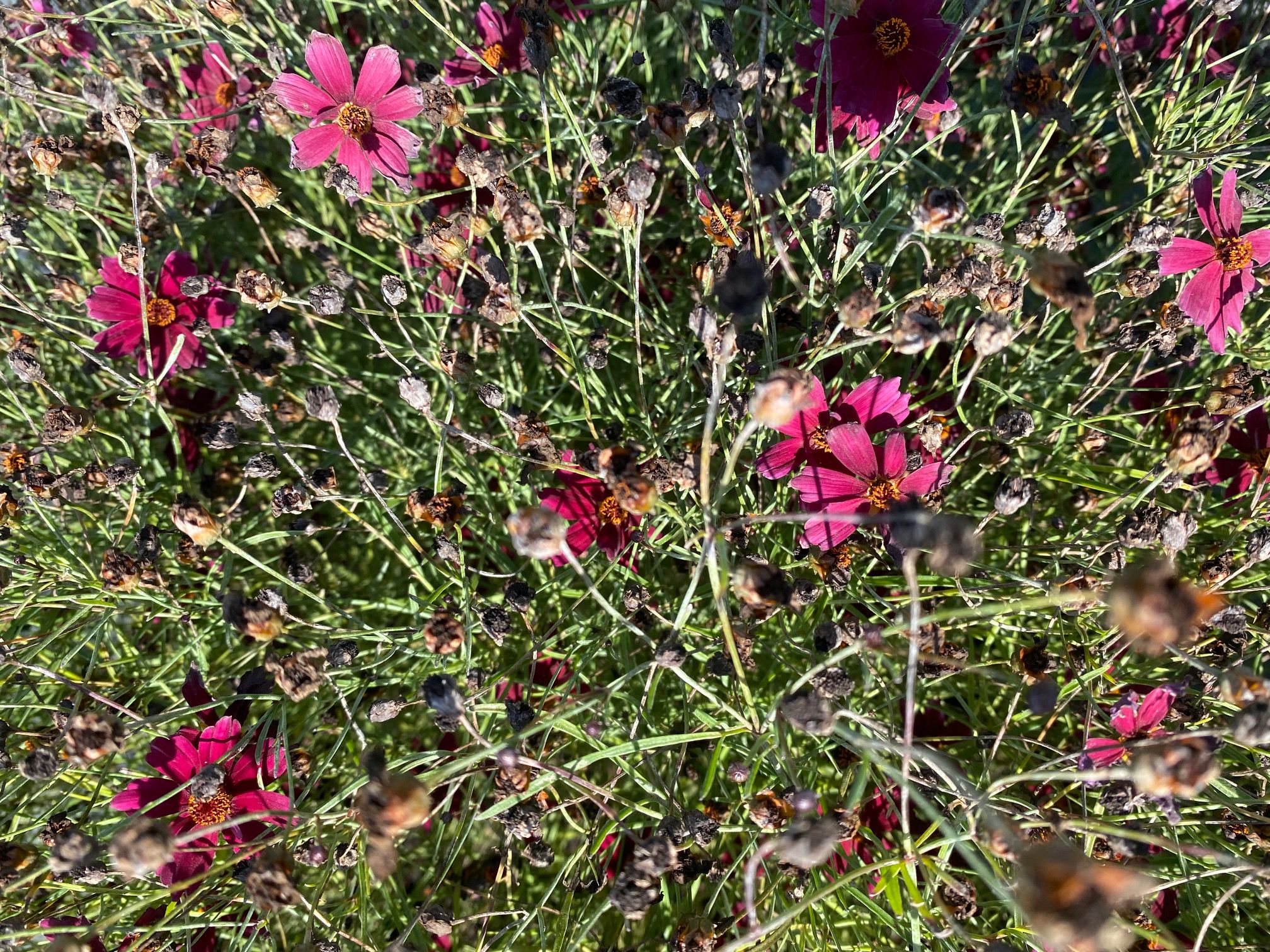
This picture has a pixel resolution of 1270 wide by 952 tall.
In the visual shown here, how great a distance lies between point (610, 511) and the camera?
85 cm

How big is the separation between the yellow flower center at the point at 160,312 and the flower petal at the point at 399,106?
1.16ft

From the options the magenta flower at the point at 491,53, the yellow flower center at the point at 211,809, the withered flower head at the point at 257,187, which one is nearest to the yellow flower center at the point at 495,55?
the magenta flower at the point at 491,53

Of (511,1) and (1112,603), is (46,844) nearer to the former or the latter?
(1112,603)

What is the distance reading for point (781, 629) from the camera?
34.3 inches

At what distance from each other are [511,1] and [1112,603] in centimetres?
93

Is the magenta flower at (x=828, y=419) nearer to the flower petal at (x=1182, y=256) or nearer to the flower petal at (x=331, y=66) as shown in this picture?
the flower petal at (x=1182, y=256)

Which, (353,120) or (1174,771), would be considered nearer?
(1174,771)

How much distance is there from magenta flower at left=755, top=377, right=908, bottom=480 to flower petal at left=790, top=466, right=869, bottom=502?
24 mm

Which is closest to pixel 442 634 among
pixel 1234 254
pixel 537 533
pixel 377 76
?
pixel 537 533

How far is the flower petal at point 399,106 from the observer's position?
840mm

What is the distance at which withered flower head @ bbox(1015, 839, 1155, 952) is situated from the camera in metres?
0.38

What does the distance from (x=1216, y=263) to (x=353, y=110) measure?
35.8 inches

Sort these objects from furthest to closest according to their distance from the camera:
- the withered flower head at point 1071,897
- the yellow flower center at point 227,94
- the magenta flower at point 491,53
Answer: the yellow flower center at point 227,94
the magenta flower at point 491,53
the withered flower head at point 1071,897

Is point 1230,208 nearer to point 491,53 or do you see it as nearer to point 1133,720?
point 1133,720
